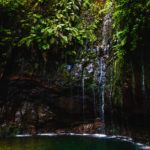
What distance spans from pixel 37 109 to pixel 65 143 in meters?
2.53

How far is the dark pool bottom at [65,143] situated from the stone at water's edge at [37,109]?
105 centimetres

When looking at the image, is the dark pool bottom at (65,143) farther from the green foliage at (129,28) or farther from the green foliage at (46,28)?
the green foliage at (46,28)

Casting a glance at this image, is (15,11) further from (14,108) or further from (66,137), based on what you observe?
(66,137)

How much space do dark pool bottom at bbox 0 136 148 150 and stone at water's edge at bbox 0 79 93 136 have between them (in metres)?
1.05

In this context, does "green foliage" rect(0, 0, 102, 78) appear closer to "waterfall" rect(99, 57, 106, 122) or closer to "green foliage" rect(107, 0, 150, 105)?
"waterfall" rect(99, 57, 106, 122)

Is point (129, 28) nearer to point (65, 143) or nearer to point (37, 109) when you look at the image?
point (65, 143)

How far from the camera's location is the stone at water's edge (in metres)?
13.4

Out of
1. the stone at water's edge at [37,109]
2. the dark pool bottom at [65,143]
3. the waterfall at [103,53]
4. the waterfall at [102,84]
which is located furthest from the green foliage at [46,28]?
the dark pool bottom at [65,143]

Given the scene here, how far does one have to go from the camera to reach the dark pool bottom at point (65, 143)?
1065cm

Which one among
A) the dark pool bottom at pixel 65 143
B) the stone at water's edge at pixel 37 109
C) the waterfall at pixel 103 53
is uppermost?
the waterfall at pixel 103 53

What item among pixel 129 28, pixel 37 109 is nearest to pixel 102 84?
pixel 37 109

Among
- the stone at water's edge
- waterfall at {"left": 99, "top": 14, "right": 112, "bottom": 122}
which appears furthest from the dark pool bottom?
waterfall at {"left": 99, "top": 14, "right": 112, "bottom": 122}

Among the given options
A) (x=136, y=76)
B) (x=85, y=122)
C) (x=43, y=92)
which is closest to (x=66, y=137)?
(x=85, y=122)

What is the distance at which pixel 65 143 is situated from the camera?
11398mm
